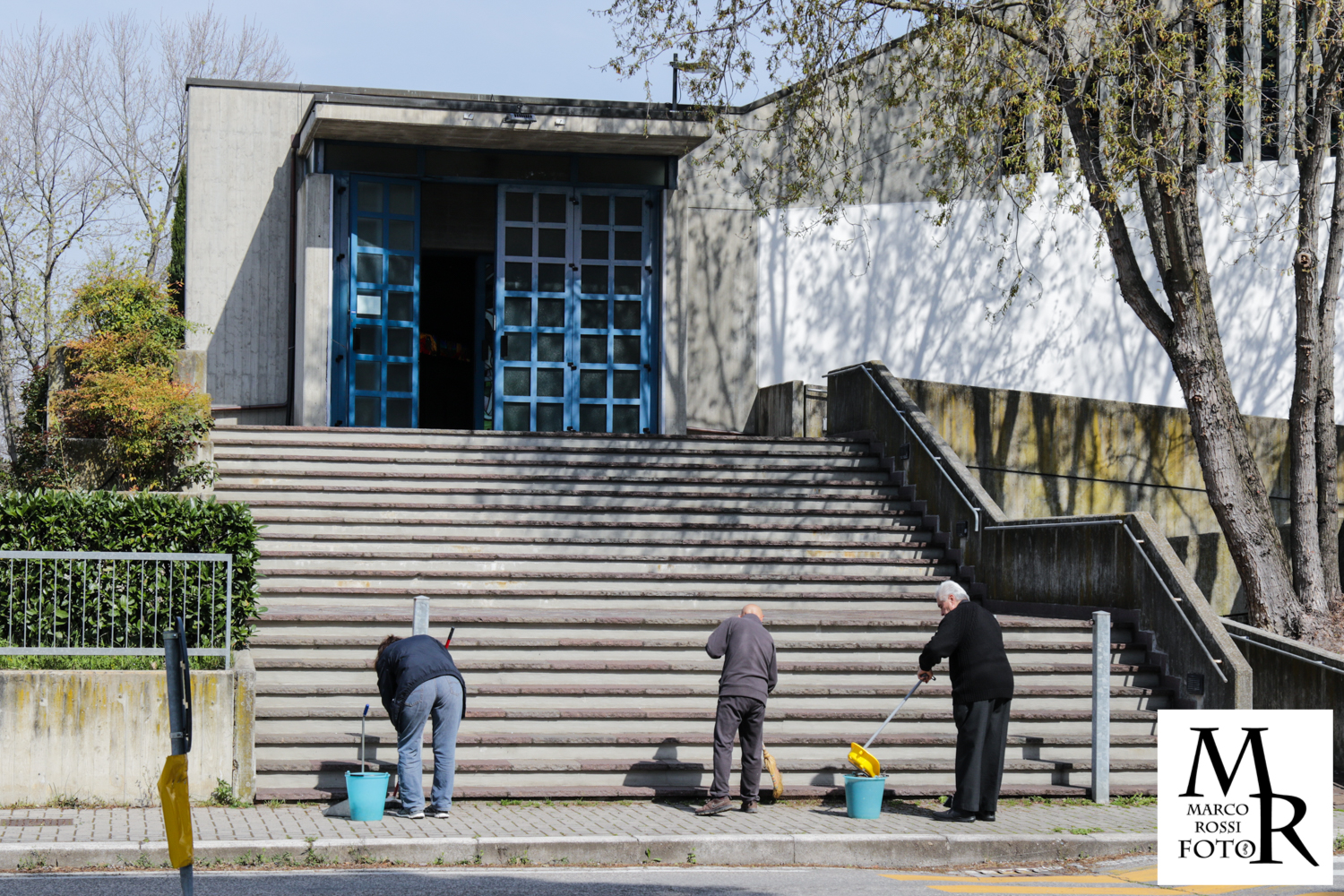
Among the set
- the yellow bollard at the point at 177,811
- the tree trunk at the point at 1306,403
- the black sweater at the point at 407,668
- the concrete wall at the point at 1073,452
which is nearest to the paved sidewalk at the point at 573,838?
the black sweater at the point at 407,668

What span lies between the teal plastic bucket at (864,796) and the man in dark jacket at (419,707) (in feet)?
8.91

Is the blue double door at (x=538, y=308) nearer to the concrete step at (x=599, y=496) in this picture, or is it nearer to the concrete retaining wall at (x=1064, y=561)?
the concrete step at (x=599, y=496)

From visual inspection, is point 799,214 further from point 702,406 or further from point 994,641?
point 994,641

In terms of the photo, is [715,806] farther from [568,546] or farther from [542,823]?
[568,546]

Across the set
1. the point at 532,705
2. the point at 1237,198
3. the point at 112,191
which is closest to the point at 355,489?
the point at 532,705

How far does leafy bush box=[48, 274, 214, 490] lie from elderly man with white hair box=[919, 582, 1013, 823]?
315 inches

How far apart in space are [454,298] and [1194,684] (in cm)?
1675

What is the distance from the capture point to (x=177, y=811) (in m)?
4.84

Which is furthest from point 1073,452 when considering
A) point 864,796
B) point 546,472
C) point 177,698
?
point 177,698

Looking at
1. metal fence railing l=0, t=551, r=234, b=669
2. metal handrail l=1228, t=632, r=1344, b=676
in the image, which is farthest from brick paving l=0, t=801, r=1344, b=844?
metal handrail l=1228, t=632, r=1344, b=676

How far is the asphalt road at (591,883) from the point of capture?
23.4 feet

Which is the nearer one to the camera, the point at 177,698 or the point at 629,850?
the point at 177,698

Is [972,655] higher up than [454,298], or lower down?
lower down

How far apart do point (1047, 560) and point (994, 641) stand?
3810 mm
